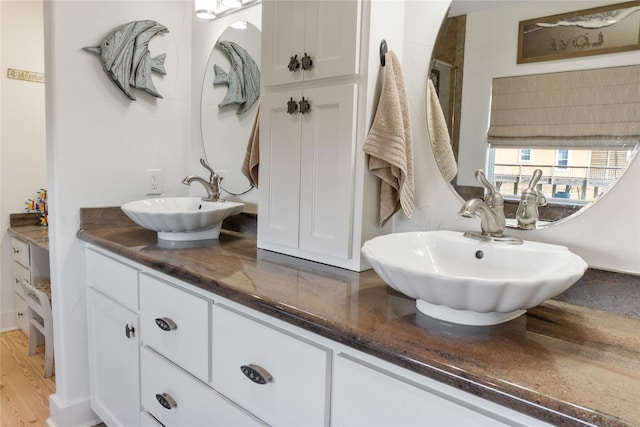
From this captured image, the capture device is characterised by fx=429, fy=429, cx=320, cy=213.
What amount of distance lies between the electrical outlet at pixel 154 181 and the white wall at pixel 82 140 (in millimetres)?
28

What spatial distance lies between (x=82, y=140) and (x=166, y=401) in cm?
115

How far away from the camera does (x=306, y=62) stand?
51.9 inches

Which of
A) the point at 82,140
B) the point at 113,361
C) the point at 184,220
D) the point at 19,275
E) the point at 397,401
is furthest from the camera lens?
the point at 19,275

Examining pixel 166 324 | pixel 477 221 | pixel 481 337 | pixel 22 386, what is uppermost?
pixel 477 221

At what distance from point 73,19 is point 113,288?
1108 mm

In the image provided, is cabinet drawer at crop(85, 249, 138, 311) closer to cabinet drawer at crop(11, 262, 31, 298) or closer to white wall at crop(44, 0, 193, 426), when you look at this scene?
white wall at crop(44, 0, 193, 426)

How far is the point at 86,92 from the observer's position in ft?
5.99

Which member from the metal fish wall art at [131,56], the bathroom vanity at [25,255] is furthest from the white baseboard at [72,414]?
the metal fish wall art at [131,56]

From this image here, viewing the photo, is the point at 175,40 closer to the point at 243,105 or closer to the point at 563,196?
the point at 243,105

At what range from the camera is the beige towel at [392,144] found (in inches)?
46.4

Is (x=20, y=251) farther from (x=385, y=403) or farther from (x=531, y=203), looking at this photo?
(x=531, y=203)

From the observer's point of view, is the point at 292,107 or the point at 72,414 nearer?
the point at 292,107

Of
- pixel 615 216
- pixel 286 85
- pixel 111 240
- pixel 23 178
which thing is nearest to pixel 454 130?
pixel 615 216

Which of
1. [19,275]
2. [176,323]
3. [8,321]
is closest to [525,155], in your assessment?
[176,323]
